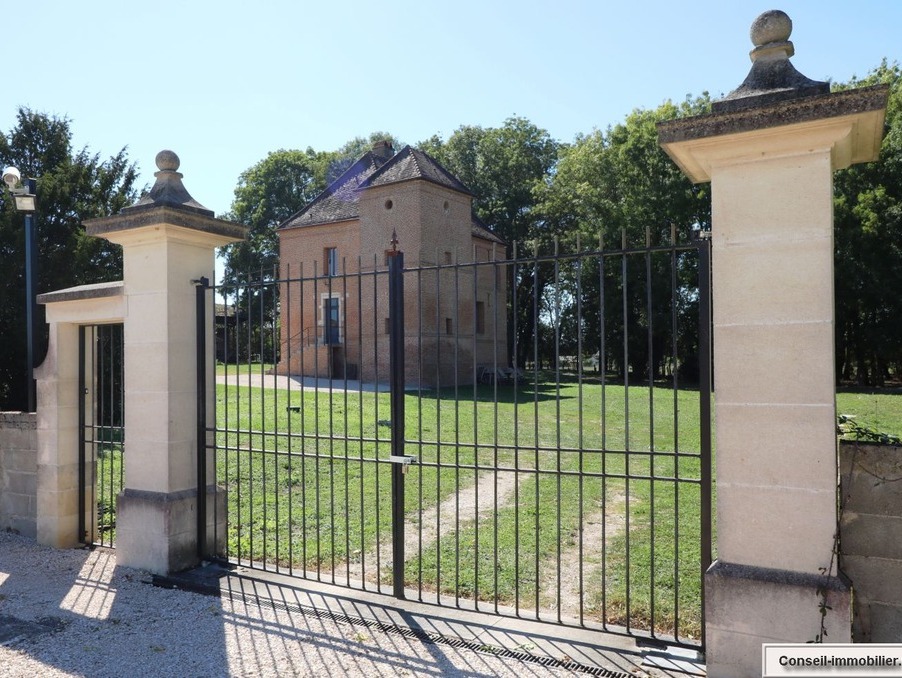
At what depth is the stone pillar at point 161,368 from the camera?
5.52 m

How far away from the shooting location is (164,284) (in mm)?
5559

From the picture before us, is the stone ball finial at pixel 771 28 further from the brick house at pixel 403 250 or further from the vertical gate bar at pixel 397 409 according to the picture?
the brick house at pixel 403 250

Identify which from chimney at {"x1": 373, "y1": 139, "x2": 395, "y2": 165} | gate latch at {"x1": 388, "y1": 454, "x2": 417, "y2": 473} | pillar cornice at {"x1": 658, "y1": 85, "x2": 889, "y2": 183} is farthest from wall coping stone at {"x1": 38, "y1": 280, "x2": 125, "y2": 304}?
chimney at {"x1": 373, "y1": 139, "x2": 395, "y2": 165}

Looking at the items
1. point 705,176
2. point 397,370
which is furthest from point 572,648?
point 705,176

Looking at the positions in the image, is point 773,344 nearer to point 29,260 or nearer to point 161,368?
point 161,368

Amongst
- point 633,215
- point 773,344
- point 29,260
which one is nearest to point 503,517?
point 773,344

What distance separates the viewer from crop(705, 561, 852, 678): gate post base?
10.9ft

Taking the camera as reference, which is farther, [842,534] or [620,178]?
[620,178]

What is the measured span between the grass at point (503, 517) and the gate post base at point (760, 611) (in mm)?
298

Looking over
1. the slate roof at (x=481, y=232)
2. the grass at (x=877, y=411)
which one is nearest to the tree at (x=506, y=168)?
the slate roof at (x=481, y=232)

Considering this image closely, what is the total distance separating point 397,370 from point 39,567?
370 cm

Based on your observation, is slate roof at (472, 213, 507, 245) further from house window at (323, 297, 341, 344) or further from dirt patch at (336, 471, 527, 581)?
dirt patch at (336, 471, 527, 581)

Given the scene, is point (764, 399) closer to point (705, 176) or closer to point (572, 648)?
point (705, 176)

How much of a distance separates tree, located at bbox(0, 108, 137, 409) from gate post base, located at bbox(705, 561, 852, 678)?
11942 millimetres
